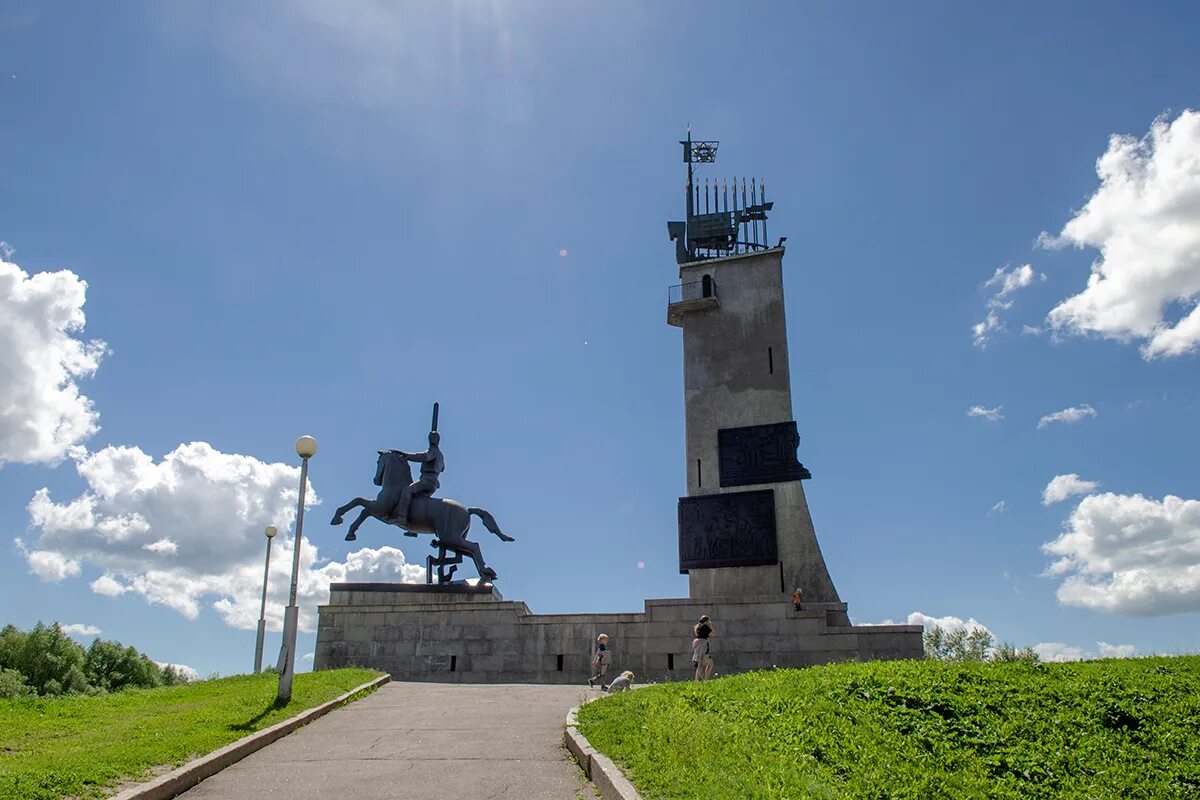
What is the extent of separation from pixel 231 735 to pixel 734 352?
20.4 metres

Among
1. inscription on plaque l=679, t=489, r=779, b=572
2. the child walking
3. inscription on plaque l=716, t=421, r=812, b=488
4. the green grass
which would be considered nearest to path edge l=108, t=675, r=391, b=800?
the green grass

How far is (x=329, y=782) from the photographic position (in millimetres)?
9297

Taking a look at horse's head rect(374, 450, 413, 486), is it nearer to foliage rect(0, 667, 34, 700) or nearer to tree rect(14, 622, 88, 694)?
foliage rect(0, 667, 34, 700)

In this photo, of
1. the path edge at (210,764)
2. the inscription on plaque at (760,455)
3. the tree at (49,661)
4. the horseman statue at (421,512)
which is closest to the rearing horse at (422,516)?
the horseman statue at (421,512)

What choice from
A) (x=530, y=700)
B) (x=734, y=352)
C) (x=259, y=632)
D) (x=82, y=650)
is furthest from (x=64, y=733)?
(x=82, y=650)

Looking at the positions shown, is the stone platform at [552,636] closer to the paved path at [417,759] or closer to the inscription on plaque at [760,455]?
the inscription on plaque at [760,455]

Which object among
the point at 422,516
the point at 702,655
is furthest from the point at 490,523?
the point at 702,655

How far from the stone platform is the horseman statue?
0.95 meters

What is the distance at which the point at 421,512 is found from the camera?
24281 mm

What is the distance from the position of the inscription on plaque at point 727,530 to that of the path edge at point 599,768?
14634 millimetres

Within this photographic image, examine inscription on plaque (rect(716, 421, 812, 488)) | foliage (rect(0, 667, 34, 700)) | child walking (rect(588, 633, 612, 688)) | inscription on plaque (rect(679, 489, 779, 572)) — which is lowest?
foliage (rect(0, 667, 34, 700))

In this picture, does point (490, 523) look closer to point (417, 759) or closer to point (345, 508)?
point (345, 508)

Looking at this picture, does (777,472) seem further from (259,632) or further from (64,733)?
(64,733)

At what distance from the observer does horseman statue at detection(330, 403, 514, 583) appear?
24281mm
